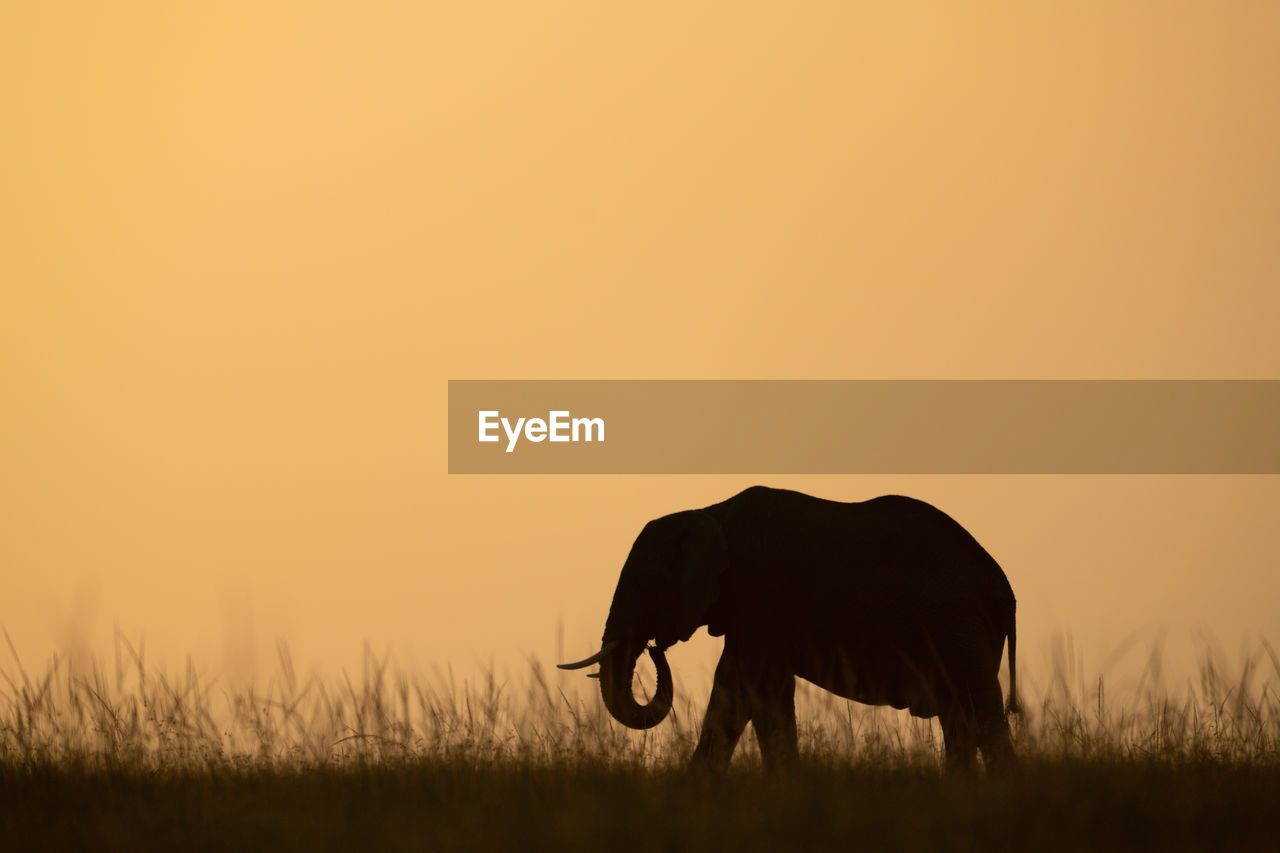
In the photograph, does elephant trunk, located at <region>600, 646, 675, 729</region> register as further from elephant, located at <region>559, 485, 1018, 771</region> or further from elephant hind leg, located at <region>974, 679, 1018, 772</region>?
elephant hind leg, located at <region>974, 679, 1018, 772</region>

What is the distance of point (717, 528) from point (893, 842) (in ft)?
12.8

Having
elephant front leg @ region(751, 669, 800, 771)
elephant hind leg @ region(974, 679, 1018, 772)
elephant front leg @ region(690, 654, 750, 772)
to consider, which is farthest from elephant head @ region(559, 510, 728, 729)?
elephant hind leg @ region(974, 679, 1018, 772)

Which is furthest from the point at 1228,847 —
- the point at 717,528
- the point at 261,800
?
the point at 261,800

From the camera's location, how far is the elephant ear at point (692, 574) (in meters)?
11.5

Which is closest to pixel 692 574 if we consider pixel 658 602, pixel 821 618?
pixel 658 602

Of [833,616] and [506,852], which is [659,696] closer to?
[833,616]

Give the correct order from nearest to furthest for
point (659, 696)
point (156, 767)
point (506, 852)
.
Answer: point (506, 852) < point (156, 767) < point (659, 696)

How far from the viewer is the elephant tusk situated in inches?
461

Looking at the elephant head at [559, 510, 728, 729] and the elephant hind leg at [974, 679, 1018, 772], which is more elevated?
→ the elephant head at [559, 510, 728, 729]

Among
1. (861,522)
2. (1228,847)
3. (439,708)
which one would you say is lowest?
(1228,847)

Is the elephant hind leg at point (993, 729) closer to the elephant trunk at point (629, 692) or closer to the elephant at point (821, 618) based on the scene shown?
the elephant at point (821, 618)

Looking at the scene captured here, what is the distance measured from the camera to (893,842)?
816 cm

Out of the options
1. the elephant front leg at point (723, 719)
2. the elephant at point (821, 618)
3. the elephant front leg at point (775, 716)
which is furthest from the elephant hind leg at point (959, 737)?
the elephant front leg at point (723, 719)

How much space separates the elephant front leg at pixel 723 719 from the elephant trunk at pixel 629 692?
562mm
